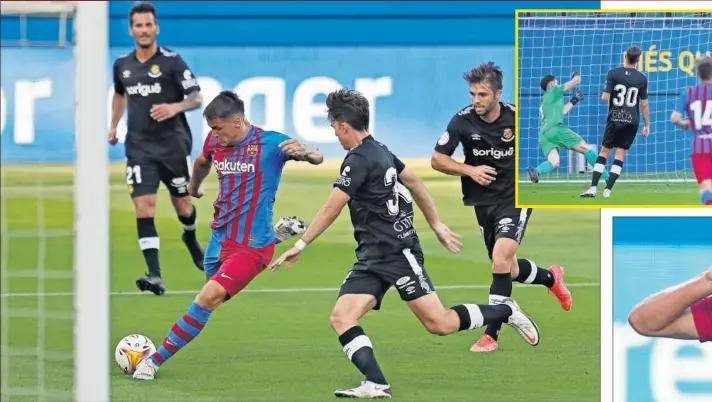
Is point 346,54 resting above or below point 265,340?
above

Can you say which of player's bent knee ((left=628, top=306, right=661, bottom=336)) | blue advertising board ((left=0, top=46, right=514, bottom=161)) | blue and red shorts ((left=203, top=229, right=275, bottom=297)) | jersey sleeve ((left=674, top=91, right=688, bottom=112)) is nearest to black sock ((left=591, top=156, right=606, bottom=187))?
jersey sleeve ((left=674, top=91, right=688, bottom=112))

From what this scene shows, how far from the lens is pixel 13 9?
4.38 metres

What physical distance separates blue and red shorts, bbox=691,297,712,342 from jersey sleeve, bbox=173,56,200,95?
4.35m

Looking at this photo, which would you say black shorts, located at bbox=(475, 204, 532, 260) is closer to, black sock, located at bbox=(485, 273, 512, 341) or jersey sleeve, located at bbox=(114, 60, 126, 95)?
black sock, located at bbox=(485, 273, 512, 341)

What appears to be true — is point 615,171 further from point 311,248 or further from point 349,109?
point 349,109

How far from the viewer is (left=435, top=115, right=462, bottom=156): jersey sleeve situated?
7.59 metres

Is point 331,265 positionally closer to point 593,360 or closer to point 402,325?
point 402,325

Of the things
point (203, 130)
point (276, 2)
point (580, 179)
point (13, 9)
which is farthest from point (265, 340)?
point (276, 2)

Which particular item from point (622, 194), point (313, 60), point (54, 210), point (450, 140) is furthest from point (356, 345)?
point (54, 210)

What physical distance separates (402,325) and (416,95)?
15.0 feet

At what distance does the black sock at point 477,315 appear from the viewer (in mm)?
6547

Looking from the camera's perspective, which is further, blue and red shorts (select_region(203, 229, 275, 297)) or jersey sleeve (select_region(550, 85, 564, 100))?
jersey sleeve (select_region(550, 85, 564, 100))

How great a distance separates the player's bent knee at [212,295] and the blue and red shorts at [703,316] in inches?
89.8

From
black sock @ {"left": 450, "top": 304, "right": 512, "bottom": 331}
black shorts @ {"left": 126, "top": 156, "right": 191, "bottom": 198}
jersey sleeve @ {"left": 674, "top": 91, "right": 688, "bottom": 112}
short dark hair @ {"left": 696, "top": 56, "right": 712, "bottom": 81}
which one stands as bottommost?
black sock @ {"left": 450, "top": 304, "right": 512, "bottom": 331}
